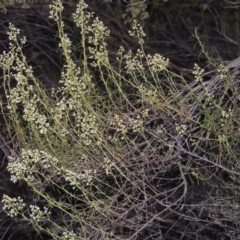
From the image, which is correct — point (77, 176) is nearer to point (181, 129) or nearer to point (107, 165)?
point (107, 165)

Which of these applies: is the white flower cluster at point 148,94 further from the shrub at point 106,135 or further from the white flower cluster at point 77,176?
the white flower cluster at point 77,176

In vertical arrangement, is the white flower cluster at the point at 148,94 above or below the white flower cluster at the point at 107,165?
above

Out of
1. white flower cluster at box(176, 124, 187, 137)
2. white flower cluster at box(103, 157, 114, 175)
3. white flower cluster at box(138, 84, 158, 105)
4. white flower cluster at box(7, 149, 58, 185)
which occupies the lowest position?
white flower cluster at box(103, 157, 114, 175)

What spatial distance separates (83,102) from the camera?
3.38 meters

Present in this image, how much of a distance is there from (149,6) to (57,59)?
92 centimetres

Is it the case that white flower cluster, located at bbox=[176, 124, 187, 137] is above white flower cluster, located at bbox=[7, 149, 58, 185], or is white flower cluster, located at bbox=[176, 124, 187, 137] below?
below

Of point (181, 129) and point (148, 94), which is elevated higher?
point (148, 94)

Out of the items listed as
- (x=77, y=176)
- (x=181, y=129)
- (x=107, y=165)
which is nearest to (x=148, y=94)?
(x=181, y=129)

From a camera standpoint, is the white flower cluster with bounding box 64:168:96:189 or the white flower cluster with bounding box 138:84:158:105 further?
the white flower cluster with bounding box 138:84:158:105

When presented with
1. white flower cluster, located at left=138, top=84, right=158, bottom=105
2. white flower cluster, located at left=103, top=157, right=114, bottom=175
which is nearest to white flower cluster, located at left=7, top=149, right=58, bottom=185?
white flower cluster, located at left=103, top=157, right=114, bottom=175

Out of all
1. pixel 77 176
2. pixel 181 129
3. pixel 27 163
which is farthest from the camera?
pixel 181 129

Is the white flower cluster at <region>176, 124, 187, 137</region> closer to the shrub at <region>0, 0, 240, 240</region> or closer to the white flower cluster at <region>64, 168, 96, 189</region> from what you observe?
the shrub at <region>0, 0, 240, 240</region>

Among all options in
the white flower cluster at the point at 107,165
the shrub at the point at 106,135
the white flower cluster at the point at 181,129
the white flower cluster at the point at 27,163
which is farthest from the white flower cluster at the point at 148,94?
the white flower cluster at the point at 27,163

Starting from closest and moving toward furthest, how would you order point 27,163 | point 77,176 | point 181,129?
point 77,176 → point 27,163 → point 181,129
